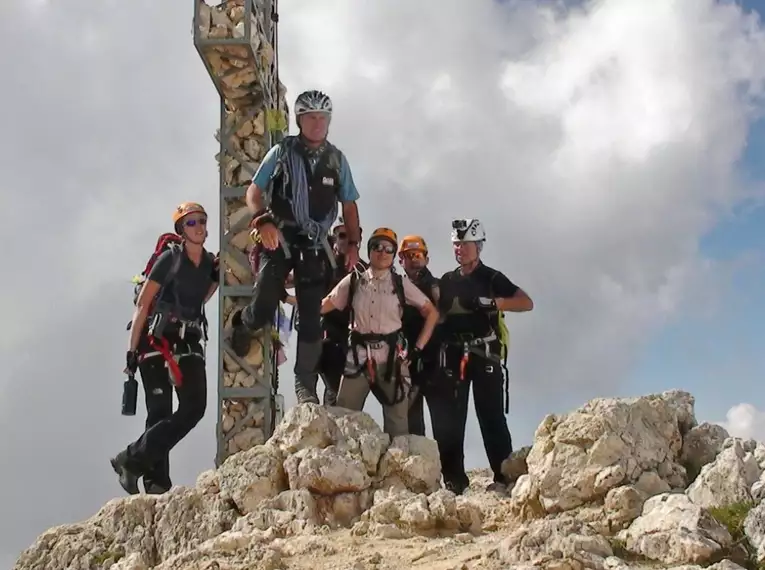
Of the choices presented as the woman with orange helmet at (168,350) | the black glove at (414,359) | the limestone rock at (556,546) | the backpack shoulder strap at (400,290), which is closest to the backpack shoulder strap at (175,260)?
the woman with orange helmet at (168,350)

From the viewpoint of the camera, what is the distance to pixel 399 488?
7.61 metres

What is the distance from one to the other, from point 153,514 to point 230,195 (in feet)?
17.7

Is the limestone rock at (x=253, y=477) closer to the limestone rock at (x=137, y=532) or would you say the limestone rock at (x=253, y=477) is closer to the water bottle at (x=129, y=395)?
the limestone rock at (x=137, y=532)

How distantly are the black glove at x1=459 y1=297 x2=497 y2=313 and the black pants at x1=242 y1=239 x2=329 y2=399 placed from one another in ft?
4.80

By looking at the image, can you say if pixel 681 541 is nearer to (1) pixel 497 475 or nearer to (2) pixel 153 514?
(1) pixel 497 475

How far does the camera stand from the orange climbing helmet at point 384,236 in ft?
28.4

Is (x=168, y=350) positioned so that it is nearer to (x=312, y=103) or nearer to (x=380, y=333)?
(x=380, y=333)

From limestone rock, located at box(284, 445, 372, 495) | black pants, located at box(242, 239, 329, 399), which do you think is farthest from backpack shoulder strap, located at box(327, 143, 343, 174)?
limestone rock, located at box(284, 445, 372, 495)

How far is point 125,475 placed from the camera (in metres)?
9.10

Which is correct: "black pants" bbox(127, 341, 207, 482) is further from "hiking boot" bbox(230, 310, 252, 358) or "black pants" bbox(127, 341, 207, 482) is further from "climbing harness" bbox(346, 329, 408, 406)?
"hiking boot" bbox(230, 310, 252, 358)

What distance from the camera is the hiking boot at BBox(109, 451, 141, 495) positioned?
9.05 metres

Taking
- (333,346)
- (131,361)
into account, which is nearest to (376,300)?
(333,346)

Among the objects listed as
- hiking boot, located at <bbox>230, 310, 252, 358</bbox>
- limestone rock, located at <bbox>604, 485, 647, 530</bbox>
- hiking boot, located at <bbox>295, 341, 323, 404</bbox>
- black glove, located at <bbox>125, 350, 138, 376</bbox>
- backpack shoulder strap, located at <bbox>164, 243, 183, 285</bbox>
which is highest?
backpack shoulder strap, located at <bbox>164, 243, 183, 285</bbox>

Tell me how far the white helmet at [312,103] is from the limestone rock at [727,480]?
15.9ft
